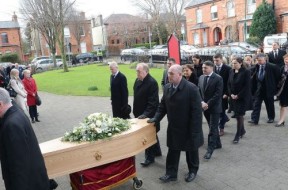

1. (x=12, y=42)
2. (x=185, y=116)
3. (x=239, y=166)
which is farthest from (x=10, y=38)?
(x=185, y=116)

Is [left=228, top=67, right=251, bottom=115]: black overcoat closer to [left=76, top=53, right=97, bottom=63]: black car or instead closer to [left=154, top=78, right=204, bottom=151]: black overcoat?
[left=154, top=78, right=204, bottom=151]: black overcoat

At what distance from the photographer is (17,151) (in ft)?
11.8

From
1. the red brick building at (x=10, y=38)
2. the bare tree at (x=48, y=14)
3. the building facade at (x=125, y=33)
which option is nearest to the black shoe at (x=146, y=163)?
the bare tree at (x=48, y=14)

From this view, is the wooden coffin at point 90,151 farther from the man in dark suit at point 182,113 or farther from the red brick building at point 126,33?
the red brick building at point 126,33

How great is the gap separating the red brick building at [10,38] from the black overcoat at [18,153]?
6284cm

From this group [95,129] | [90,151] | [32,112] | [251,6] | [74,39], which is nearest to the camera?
[90,151]

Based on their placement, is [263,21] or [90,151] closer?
[90,151]

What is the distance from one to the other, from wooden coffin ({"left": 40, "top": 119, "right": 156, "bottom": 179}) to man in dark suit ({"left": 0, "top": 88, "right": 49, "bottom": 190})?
761 mm

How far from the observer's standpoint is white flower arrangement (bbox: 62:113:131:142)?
4.96 meters

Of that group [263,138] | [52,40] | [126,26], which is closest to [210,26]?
[52,40]

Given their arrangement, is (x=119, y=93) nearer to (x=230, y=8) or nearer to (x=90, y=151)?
(x=90, y=151)

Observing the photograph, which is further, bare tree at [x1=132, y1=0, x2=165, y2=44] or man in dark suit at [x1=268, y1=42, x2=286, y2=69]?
bare tree at [x1=132, y1=0, x2=165, y2=44]

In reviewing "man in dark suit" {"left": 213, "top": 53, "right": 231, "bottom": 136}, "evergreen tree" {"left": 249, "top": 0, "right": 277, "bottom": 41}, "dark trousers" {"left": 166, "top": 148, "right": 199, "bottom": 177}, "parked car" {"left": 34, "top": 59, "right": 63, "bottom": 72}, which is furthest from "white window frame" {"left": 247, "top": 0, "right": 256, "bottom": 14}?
"dark trousers" {"left": 166, "top": 148, "right": 199, "bottom": 177}

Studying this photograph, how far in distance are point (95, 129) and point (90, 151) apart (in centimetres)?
34
